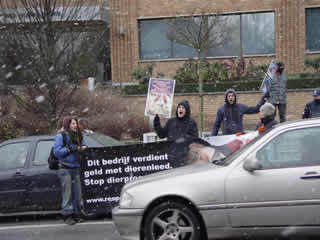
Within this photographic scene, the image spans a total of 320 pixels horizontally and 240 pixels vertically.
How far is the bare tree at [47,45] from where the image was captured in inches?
483

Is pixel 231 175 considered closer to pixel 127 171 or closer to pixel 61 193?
pixel 127 171

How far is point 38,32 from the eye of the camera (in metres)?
12.2

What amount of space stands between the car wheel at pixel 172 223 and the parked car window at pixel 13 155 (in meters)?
3.54

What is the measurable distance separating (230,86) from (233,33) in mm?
4154

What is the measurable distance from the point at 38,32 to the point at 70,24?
2.88ft

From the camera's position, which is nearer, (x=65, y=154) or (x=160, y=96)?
(x=65, y=154)

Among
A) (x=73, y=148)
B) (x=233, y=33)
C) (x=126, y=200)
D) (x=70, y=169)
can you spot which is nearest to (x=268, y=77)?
(x=73, y=148)

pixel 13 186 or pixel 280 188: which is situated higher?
pixel 280 188

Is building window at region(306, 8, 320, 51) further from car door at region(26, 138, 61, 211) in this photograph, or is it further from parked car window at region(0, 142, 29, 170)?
car door at region(26, 138, 61, 211)

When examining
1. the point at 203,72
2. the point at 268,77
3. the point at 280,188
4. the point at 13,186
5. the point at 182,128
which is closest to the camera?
the point at 280,188

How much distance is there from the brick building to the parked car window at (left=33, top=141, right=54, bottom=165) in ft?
46.3

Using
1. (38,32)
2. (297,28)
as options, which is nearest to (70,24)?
(38,32)

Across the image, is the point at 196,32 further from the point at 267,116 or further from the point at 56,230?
the point at 56,230

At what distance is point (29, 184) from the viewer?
8523 millimetres
